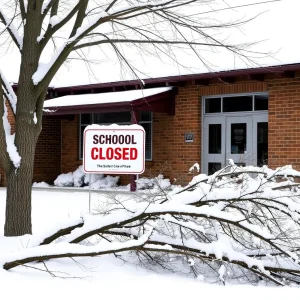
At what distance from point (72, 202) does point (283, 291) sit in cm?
943

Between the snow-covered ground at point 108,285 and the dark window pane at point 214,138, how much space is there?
10.8 m

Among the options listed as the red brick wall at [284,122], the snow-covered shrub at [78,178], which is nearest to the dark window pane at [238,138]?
the red brick wall at [284,122]

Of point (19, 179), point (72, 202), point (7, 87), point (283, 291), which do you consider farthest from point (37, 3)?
point (72, 202)

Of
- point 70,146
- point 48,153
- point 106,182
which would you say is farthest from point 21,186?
point 48,153

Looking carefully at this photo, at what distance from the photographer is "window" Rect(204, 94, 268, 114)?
663 inches

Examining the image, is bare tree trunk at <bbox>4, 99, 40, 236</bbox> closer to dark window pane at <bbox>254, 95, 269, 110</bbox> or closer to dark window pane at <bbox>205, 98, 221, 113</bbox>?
dark window pane at <bbox>254, 95, 269, 110</bbox>

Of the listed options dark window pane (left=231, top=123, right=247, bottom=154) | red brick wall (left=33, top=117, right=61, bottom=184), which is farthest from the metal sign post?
red brick wall (left=33, top=117, right=61, bottom=184)

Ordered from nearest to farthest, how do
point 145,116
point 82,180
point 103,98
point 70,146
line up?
point 103,98, point 145,116, point 82,180, point 70,146

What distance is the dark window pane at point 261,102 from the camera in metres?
16.7

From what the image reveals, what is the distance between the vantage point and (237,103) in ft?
56.7

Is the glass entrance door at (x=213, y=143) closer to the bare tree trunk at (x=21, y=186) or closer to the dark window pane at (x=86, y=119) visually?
the dark window pane at (x=86, y=119)

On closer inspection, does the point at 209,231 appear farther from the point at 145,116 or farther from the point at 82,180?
the point at 82,180

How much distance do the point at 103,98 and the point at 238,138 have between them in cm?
421

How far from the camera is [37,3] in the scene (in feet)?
27.1
